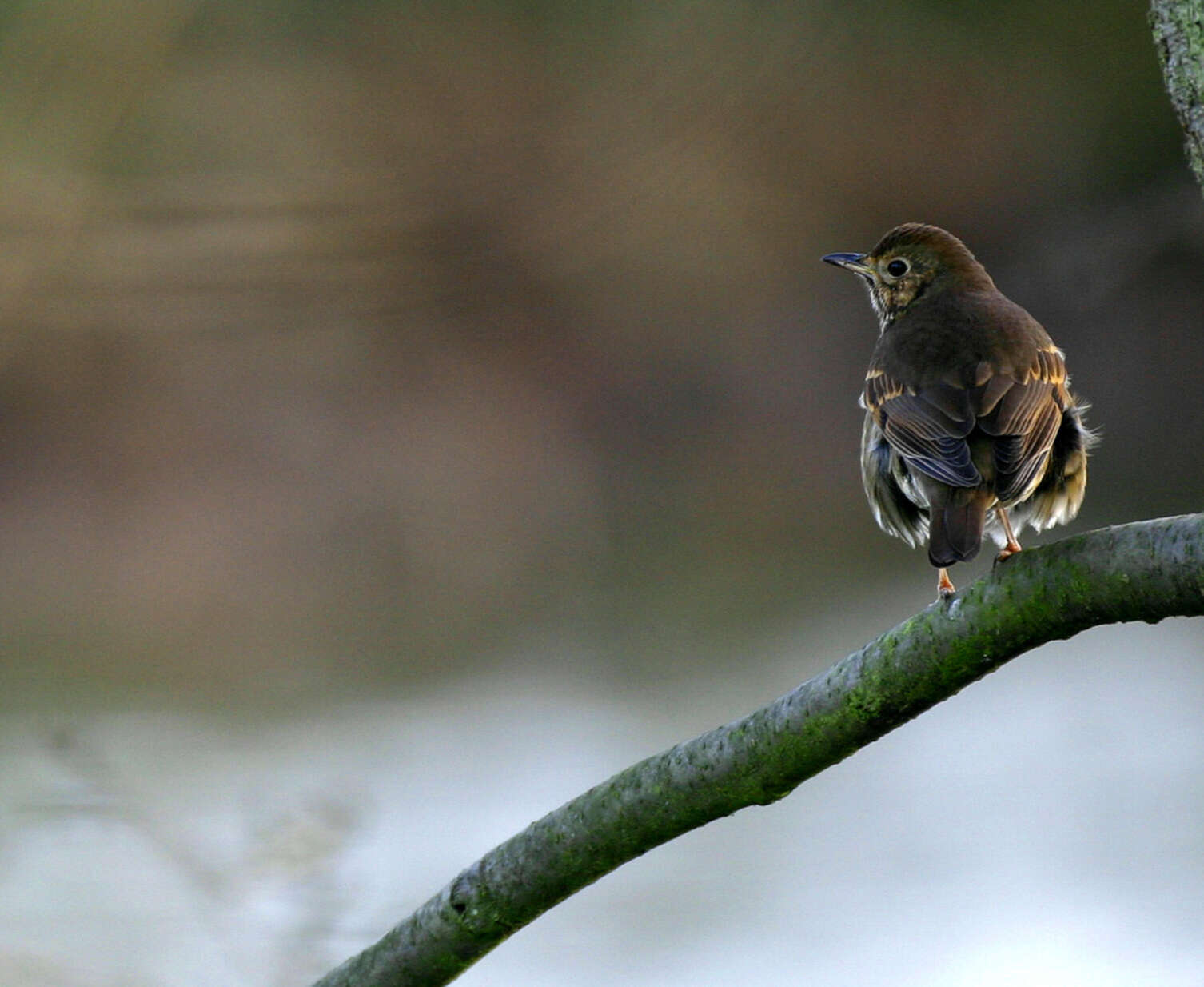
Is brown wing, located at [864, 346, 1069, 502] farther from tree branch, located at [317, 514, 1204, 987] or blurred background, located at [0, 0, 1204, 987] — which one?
blurred background, located at [0, 0, 1204, 987]

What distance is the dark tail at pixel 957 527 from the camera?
2.52m

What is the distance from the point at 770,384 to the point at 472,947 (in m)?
7.32

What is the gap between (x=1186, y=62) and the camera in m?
2.04

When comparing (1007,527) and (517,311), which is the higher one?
(517,311)

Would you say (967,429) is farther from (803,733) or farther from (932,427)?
(803,733)

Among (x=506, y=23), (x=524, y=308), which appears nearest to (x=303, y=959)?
(x=524, y=308)

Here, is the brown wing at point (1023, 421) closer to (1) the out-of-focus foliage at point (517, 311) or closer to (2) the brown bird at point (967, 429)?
(2) the brown bird at point (967, 429)

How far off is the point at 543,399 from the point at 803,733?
284 inches

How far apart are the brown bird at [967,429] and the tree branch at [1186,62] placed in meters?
0.75

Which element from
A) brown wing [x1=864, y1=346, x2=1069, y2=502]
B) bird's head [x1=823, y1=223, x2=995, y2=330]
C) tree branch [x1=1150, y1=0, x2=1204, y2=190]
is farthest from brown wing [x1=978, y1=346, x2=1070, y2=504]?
tree branch [x1=1150, y1=0, x2=1204, y2=190]

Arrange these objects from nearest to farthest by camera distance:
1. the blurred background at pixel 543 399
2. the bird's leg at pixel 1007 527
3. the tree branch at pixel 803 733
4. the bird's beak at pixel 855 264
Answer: the tree branch at pixel 803 733, the bird's leg at pixel 1007 527, the bird's beak at pixel 855 264, the blurred background at pixel 543 399

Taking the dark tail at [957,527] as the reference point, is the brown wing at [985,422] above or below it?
above

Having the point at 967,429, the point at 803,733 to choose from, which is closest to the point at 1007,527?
the point at 967,429

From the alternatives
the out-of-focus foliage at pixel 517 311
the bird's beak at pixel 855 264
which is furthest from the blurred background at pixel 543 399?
the bird's beak at pixel 855 264
